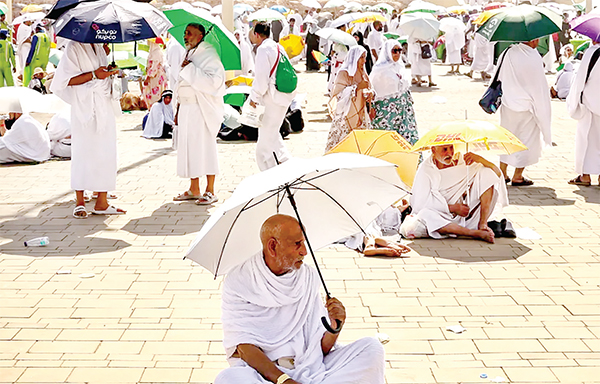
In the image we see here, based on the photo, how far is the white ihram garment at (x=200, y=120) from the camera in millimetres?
7855

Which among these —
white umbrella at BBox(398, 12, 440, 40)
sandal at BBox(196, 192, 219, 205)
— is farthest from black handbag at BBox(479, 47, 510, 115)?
white umbrella at BBox(398, 12, 440, 40)

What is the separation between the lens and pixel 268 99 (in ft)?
27.2

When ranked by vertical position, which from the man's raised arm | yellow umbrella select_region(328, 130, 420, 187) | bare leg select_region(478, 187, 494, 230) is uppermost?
yellow umbrella select_region(328, 130, 420, 187)

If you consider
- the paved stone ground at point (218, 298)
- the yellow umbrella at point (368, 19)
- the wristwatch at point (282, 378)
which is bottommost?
the paved stone ground at point (218, 298)

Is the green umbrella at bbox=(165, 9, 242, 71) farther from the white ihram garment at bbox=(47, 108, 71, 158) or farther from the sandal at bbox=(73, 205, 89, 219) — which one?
the white ihram garment at bbox=(47, 108, 71, 158)

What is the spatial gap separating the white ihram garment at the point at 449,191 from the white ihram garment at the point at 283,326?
3.43 meters

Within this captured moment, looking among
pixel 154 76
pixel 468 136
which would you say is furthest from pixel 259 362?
pixel 154 76

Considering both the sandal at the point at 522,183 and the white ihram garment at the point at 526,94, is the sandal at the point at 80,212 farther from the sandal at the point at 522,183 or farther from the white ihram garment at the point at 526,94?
the sandal at the point at 522,183

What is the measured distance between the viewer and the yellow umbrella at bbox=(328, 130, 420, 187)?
21.7 feet

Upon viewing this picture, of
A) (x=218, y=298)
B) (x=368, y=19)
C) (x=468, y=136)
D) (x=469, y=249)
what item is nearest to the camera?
(x=218, y=298)

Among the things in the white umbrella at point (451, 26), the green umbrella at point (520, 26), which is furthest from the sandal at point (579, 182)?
the white umbrella at point (451, 26)

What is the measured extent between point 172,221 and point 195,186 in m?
0.93

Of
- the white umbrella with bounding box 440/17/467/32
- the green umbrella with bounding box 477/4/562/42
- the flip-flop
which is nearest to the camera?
the flip-flop

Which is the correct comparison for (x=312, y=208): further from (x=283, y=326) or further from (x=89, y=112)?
(x=89, y=112)
